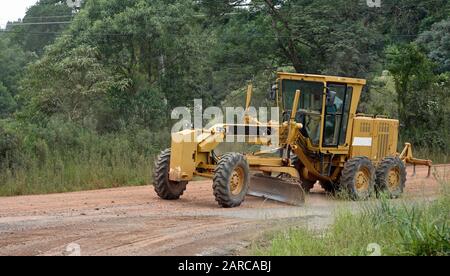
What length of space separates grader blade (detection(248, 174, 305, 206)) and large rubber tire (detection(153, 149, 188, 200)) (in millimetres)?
1452

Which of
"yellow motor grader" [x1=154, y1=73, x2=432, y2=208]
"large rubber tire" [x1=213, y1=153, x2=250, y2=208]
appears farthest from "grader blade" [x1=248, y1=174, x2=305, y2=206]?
"large rubber tire" [x1=213, y1=153, x2=250, y2=208]

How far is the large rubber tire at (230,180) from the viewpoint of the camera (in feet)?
39.1

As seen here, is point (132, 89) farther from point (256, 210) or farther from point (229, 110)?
point (256, 210)

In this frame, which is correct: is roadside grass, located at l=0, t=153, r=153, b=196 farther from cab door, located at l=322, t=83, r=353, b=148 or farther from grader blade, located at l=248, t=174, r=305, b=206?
cab door, located at l=322, t=83, r=353, b=148

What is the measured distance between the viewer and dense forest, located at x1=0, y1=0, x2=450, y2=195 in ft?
58.0

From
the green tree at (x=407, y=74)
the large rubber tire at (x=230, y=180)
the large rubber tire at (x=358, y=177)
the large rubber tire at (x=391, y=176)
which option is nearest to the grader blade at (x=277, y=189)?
the large rubber tire at (x=230, y=180)

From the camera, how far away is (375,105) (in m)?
26.0

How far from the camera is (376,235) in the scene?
790 centimetres

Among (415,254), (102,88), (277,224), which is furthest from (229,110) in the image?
(102,88)

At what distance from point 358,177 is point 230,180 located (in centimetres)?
325

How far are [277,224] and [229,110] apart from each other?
4000 mm

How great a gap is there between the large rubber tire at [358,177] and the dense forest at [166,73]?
5.69 m

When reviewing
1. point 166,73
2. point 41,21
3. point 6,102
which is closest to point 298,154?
point 166,73

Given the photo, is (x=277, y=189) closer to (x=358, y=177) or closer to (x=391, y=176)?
(x=358, y=177)
